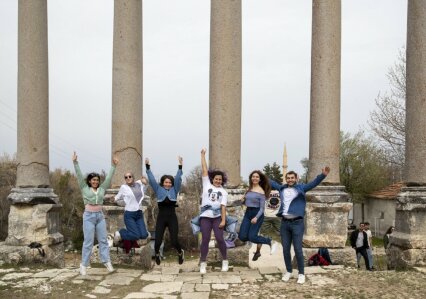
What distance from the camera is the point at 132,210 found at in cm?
1019

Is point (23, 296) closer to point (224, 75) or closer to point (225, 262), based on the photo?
point (225, 262)

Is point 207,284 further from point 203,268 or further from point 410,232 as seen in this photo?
point 410,232

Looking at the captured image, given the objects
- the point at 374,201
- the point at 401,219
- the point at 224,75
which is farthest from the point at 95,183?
the point at 374,201

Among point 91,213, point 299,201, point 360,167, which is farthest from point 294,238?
point 360,167

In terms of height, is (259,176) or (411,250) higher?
(259,176)

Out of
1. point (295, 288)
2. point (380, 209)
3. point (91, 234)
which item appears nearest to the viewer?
point (295, 288)

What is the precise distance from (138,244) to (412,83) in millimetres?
7126

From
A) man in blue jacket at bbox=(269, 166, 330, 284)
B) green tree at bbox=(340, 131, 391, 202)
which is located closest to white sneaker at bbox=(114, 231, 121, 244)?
man in blue jacket at bbox=(269, 166, 330, 284)

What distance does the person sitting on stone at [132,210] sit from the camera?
1018 cm

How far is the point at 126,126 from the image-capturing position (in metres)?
12.0

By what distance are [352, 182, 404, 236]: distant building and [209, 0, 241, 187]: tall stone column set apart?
21.2m

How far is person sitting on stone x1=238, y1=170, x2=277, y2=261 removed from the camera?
382 inches

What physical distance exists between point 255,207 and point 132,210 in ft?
8.35

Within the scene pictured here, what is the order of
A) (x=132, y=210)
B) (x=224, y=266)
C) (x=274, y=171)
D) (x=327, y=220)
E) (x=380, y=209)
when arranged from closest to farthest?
(x=224, y=266), (x=132, y=210), (x=327, y=220), (x=380, y=209), (x=274, y=171)
